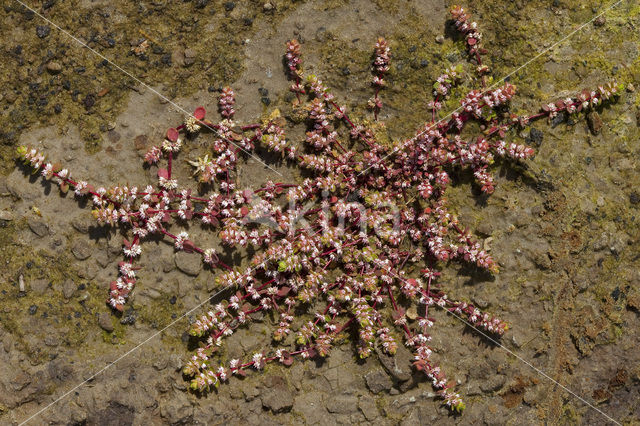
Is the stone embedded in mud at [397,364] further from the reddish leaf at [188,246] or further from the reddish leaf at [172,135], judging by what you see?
the reddish leaf at [172,135]

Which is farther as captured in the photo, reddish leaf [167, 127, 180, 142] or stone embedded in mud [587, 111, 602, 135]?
stone embedded in mud [587, 111, 602, 135]

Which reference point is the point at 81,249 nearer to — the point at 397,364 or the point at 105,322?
the point at 105,322

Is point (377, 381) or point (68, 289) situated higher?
point (68, 289)

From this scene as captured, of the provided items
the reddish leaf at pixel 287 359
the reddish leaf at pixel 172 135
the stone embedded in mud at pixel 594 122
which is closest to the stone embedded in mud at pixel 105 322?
the reddish leaf at pixel 287 359

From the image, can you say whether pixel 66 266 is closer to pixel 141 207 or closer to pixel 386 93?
pixel 141 207

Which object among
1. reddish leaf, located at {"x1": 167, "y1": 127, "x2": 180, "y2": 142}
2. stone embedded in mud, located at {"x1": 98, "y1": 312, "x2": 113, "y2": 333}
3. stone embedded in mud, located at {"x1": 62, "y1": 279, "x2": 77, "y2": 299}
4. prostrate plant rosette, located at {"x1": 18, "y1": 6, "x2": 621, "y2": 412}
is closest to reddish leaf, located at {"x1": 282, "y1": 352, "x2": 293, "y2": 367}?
prostrate plant rosette, located at {"x1": 18, "y1": 6, "x2": 621, "y2": 412}

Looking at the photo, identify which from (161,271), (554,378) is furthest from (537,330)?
(161,271)

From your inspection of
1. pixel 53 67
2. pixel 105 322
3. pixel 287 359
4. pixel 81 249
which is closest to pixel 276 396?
pixel 287 359

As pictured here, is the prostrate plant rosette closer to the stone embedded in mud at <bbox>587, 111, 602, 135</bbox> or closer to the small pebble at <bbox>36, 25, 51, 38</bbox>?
the stone embedded in mud at <bbox>587, 111, 602, 135</bbox>
